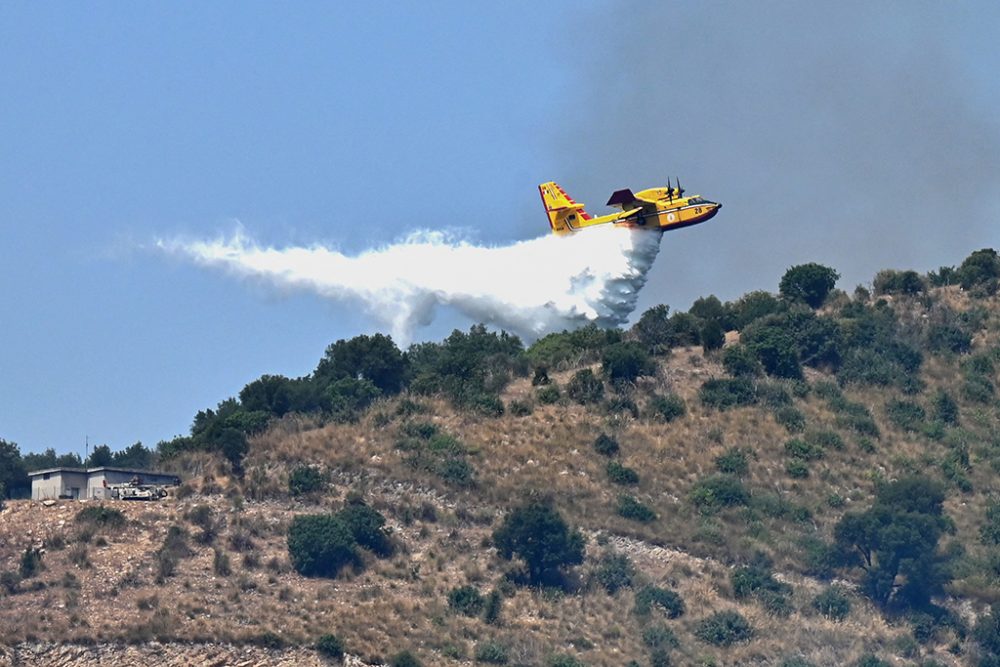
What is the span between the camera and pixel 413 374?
116 meters

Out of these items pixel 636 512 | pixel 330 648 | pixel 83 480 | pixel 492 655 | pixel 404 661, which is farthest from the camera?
pixel 83 480

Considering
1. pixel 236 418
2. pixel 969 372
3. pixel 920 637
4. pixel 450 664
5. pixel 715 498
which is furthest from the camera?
pixel 969 372

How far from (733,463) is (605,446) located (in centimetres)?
611

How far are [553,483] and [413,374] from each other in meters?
18.8

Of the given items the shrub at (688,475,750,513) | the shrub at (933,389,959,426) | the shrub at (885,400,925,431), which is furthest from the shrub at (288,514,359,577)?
the shrub at (933,389,959,426)

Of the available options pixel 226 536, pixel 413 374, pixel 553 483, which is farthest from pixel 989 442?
pixel 226 536

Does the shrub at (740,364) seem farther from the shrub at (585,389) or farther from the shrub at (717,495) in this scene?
the shrub at (717,495)

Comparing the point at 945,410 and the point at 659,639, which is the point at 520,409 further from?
the point at 659,639

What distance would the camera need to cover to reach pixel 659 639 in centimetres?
8562

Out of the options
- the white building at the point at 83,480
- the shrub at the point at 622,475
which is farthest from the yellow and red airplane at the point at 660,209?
the white building at the point at 83,480

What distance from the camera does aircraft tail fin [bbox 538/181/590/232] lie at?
386 feet

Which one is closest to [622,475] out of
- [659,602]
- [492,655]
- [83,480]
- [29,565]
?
[659,602]

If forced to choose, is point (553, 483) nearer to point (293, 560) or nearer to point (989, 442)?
point (293, 560)

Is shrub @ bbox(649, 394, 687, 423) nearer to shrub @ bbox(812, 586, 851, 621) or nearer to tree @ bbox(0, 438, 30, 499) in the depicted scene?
shrub @ bbox(812, 586, 851, 621)
